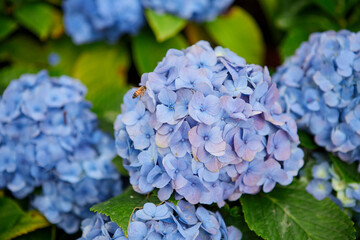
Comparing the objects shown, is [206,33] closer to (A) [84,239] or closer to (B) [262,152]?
(B) [262,152]

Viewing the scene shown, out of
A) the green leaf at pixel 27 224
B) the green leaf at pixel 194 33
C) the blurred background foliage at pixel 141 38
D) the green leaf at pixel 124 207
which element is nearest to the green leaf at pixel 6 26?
the blurred background foliage at pixel 141 38

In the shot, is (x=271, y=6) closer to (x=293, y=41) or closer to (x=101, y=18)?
(x=293, y=41)

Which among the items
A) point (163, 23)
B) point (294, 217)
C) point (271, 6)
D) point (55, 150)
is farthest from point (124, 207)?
point (271, 6)

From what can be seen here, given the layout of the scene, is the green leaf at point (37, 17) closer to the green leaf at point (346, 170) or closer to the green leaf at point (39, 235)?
the green leaf at point (39, 235)

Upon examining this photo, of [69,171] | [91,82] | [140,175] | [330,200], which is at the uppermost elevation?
[140,175]

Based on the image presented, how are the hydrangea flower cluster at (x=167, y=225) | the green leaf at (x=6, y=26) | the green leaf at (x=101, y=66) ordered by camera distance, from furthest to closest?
the green leaf at (x=101, y=66), the green leaf at (x=6, y=26), the hydrangea flower cluster at (x=167, y=225)

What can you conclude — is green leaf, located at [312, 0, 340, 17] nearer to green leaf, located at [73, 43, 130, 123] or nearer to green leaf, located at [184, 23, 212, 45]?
green leaf, located at [184, 23, 212, 45]

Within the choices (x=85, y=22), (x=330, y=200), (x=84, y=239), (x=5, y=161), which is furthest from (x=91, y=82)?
(x=330, y=200)
